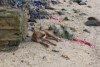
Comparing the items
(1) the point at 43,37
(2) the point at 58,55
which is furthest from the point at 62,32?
(2) the point at 58,55

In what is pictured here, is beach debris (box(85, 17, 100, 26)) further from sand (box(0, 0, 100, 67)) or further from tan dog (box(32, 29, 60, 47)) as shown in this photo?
tan dog (box(32, 29, 60, 47))

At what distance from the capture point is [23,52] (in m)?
5.24

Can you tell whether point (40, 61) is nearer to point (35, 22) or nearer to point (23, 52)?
point (23, 52)

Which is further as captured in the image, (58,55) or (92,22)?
(92,22)

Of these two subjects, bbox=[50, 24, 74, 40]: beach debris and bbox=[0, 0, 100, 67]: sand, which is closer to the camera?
bbox=[0, 0, 100, 67]: sand

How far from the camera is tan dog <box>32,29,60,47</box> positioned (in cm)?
567

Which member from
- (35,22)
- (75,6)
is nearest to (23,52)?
(35,22)

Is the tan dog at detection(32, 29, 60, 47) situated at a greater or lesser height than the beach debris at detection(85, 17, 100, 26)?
greater

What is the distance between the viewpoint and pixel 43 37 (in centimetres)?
579

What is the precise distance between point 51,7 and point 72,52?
289 cm

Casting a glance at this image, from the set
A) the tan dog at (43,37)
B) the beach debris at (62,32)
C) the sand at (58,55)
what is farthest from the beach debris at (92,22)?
the tan dog at (43,37)

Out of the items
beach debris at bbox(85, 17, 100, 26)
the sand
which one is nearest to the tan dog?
the sand

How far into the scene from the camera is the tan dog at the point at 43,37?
5.67 meters

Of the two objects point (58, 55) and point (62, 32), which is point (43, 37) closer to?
point (62, 32)
